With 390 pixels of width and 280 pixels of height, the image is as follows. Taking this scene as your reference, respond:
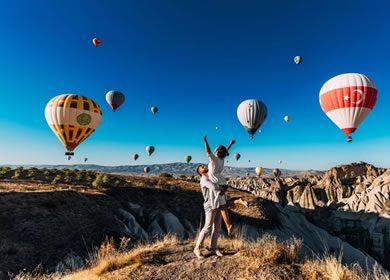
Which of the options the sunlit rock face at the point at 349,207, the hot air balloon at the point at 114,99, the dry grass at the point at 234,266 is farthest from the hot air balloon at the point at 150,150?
the dry grass at the point at 234,266

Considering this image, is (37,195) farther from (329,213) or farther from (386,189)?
(386,189)

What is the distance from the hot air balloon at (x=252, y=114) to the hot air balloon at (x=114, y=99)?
61.0ft

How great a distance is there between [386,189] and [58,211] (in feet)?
305

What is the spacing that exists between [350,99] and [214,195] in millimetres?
27066

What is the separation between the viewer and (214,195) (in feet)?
23.4

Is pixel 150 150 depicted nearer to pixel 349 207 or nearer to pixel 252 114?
pixel 252 114

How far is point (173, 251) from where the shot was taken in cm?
837

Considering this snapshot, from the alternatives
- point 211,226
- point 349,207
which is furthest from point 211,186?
point 349,207

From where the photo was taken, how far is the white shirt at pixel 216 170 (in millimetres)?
7225

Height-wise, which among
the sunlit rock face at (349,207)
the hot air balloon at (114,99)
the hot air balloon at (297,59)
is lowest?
the sunlit rock face at (349,207)

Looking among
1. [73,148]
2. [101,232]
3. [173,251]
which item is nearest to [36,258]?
[101,232]

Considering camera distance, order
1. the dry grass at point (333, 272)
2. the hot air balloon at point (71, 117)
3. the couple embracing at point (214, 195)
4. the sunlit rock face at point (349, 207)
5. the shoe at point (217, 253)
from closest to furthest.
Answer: the dry grass at point (333, 272)
the couple embracing at point (214, 195)
the shoe at point (217, 253)
the hot air balloon at point (71, 117)
the sunlit rock face at point (349, 207)

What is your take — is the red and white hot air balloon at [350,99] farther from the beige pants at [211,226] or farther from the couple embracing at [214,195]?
the beige pants at [211,226]

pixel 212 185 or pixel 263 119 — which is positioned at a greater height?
pixel 263 119
